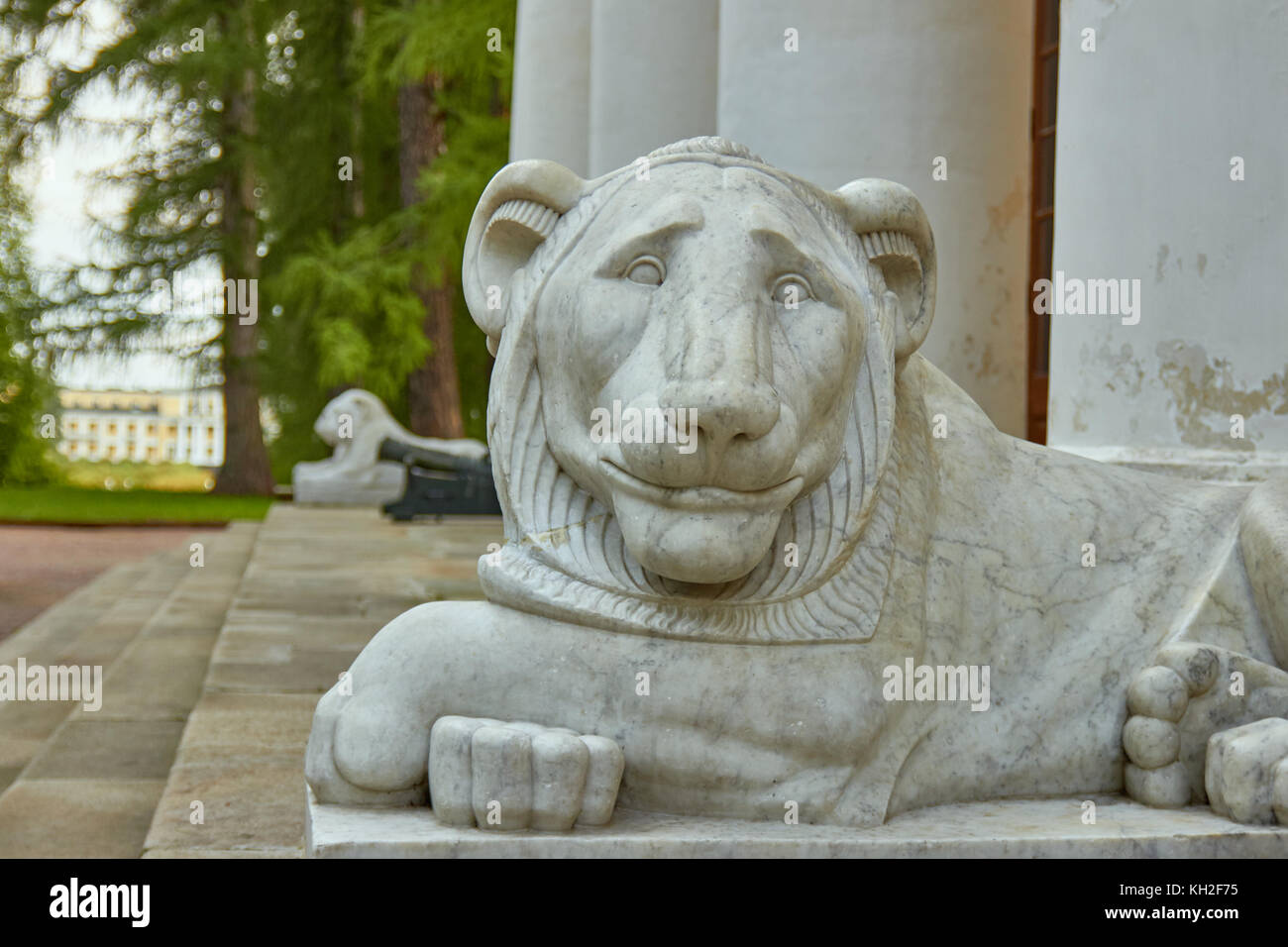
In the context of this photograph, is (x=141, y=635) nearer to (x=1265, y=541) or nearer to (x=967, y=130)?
(x=967, y=130)

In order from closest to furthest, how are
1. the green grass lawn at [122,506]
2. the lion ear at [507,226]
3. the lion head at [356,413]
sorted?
the lion ear at [507,226] < the lion head at [356,413] < the green grass lawn at [122,506]

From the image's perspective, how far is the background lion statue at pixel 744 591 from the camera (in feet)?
7.77

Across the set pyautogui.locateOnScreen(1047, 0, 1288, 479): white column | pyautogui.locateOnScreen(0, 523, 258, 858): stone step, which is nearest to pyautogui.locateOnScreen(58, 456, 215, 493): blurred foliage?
pyautogui.locateOnScreen(0, 523, 258, 858): stone step

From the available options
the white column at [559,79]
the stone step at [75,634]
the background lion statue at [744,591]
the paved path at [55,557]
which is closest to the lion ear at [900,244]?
the background lion statue at [744,591]

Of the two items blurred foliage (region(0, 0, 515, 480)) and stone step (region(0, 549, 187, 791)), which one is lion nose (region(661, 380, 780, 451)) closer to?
stone step (region(0, 549, 187, 791))

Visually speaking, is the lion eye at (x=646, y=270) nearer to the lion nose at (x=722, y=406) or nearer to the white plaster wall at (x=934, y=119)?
the lion nose at (x=722, y=406)

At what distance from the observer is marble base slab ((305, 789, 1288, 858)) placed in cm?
229

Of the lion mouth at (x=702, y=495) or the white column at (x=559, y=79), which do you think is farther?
the white column at (x=559, y=79)

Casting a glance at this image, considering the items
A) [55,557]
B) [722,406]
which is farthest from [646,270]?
[55,557]

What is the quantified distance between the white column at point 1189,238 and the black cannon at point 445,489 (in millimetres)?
10251

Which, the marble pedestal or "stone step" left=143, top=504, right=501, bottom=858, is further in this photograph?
the marble pedestal

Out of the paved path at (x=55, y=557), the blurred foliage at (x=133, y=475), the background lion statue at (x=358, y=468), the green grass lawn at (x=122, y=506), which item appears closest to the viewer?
the paved path at (x=55, y=557)

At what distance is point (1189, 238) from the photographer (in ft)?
11.3

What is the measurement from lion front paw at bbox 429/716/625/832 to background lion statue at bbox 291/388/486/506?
13.7 meters
